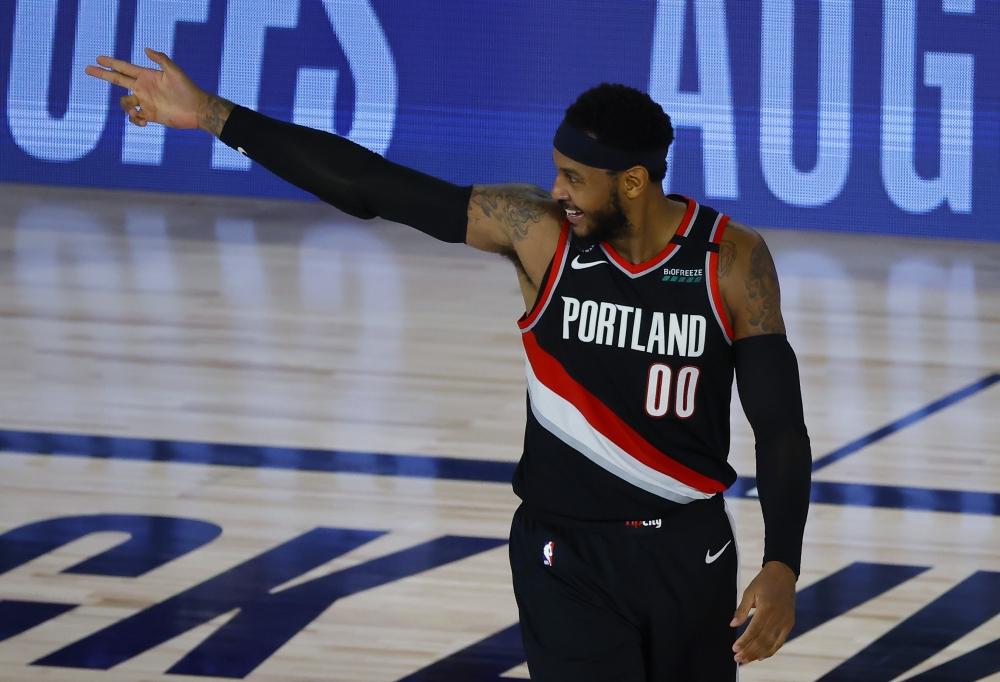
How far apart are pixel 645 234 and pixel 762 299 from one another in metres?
0.25

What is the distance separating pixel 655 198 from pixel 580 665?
2.87 ft

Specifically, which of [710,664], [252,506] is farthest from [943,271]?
[710,664]

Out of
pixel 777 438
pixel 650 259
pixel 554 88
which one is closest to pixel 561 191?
pixel 650 259

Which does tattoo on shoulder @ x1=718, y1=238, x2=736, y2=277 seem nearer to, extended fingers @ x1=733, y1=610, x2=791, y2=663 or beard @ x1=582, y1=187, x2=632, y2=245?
beard @ x1=582, y1=187, x2=632, y2=245

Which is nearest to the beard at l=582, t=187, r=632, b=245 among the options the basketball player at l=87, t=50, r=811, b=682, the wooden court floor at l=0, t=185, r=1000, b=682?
the basketball player at l=87, t=50, r=811, b=682

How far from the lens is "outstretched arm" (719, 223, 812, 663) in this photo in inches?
91.3

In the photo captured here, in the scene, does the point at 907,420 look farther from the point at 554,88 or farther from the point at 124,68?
the point at 554,88

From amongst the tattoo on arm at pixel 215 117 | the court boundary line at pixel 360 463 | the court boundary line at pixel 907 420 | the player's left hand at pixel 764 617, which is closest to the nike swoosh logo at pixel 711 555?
the player's left hand at pixel 764 617

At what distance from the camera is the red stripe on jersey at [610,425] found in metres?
2.44

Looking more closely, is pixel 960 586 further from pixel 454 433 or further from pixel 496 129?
pixel 496 129

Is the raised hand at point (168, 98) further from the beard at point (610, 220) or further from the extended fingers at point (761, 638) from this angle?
the extended fingers at point (761, 638)

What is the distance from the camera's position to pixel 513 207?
2562mm

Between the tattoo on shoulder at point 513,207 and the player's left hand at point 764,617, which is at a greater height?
the tattoo on shoulder at point 513,207

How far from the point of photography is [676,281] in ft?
7.89
